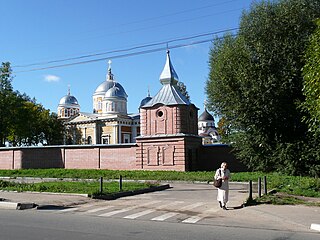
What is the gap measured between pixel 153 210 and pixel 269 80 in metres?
14.9

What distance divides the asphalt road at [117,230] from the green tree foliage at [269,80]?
54.5 ft

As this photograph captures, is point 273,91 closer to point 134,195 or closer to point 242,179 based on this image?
point 242,179

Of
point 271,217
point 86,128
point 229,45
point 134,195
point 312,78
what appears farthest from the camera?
point 86,128

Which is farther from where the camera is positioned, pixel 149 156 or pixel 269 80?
pixel 149 156

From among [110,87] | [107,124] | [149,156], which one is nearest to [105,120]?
[107,124]

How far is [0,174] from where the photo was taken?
3747 centimetres

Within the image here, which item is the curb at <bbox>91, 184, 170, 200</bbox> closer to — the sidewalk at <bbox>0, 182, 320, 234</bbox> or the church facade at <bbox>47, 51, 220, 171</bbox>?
the sidewalk at <bbox>0, 182, 320, 234</bbox>

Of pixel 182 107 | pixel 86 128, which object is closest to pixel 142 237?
pixel 182 107

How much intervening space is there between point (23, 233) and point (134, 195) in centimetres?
971

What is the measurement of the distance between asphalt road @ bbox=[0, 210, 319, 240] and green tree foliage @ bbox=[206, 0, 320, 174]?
16.6 metres

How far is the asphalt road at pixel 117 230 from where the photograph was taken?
8867 millimetres

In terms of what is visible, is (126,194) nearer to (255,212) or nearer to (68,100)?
(255,212)

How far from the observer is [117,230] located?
972cm

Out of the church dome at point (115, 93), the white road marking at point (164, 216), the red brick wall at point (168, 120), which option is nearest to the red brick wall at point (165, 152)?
the red brick wall at point (168, 120)
